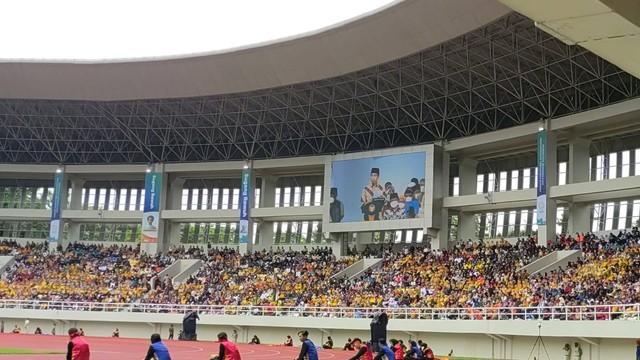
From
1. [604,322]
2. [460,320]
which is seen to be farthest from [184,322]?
[604,322]

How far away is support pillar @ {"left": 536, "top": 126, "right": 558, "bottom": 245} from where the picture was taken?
4931 centimetres

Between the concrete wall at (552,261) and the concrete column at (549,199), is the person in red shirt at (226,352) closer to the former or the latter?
the concrete wall at (552,261)

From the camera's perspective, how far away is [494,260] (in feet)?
163

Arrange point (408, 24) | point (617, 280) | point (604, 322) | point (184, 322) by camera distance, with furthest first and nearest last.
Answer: point (184, 322)
point (408, 24)
point (617, 280)
point (604, 322)

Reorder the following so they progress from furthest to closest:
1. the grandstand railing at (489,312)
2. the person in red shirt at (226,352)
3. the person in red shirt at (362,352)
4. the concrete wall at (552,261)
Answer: the concrete wall at (552,261) → the grandstand railing at (489,312) → the person in red shirt at (362,352) → the person in red shirt at (226,352)

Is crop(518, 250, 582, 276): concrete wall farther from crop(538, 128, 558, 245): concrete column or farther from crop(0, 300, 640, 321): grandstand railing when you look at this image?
crop(0, 300, 640, 321): grandstand railing

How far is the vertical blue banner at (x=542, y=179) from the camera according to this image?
49.3 metres

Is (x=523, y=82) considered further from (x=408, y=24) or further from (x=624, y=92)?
(x=408, y=24)

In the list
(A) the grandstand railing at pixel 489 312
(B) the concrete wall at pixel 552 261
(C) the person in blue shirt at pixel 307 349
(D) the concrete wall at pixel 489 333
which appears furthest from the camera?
(B) the concrete wall at pixel 552 261

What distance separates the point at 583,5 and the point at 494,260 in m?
42.6

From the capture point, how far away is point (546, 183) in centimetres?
4950

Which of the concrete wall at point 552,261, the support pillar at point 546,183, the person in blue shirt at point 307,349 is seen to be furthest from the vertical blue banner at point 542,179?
the person in blue shirt at point 307,349

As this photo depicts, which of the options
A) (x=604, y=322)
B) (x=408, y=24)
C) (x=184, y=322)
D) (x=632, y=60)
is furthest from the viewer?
(x=184, y=322)

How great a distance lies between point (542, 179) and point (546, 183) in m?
0.35
